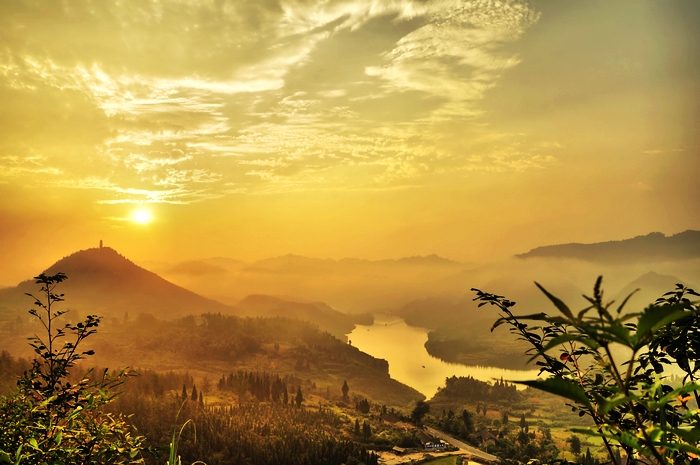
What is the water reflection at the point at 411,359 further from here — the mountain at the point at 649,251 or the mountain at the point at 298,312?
the mountain at the point at 649,251

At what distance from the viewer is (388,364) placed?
346 ft

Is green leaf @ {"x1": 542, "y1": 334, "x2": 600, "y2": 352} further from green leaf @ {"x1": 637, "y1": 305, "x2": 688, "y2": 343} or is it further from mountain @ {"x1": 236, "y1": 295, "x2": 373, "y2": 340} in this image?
Result: mountain @ {"x1": 236, "y1": 295, "x2": 373, "y2": 340}

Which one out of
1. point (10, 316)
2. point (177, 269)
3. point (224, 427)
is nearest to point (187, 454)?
point (224, 427)

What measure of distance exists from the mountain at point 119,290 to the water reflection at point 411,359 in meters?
50.4

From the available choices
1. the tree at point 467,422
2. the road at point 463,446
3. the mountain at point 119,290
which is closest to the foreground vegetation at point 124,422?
the road at point 463,446

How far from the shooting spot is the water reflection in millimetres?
95562

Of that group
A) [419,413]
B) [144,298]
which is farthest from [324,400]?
[144,298]

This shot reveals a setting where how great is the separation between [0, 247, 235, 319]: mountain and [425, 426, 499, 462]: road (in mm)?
100869

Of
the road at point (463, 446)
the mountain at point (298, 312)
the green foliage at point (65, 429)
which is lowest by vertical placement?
the road at point (463, 446)

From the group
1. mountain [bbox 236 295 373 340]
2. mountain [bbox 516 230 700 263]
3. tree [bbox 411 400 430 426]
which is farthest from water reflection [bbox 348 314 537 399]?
mountain [bbox 516 230 700 263]

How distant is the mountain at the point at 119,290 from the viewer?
147500mm

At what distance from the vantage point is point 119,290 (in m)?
157

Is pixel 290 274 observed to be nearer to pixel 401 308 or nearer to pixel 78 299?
pixel 401 308

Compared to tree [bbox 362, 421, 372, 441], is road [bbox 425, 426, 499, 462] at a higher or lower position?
lower
